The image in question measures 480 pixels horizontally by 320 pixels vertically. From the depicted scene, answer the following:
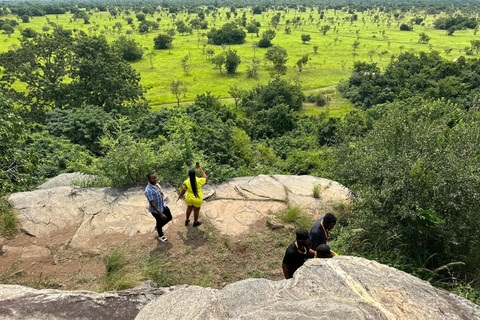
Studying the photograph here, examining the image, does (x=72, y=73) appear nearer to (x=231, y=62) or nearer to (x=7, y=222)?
(x=7, y=222)

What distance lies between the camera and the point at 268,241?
8430mm

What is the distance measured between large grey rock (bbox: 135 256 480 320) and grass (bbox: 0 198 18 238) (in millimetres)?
5228

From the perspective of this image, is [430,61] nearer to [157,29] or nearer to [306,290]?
[306,290]

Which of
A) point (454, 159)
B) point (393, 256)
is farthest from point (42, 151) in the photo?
point (454, 159)

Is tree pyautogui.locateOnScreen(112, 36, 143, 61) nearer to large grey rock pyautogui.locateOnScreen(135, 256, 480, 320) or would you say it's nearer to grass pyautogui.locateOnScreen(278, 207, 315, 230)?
grass pyautogui.locateOnScreen(278, 207, 315, 230)

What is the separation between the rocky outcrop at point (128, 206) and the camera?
332 inches

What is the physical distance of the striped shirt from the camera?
7.59 meters

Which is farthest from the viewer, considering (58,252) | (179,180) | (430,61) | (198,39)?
(198,39)

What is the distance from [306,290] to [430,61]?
43.1 meters

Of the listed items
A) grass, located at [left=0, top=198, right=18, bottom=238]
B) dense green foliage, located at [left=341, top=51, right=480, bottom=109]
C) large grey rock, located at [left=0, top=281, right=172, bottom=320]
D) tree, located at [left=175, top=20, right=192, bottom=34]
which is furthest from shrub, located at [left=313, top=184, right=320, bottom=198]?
tree, located at [left=175, top=20, right=192, bottom=34]

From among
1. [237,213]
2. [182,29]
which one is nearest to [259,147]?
[237,213]

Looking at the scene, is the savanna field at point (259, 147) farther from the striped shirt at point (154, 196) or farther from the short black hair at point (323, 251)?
the short black hair at point (323, 251)

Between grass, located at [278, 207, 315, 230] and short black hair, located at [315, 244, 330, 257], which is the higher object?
short black hair, located at [315, 244, 330, 257]

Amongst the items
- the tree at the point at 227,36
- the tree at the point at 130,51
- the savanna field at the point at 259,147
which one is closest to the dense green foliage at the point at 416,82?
the savanna field at the point at 259,147
